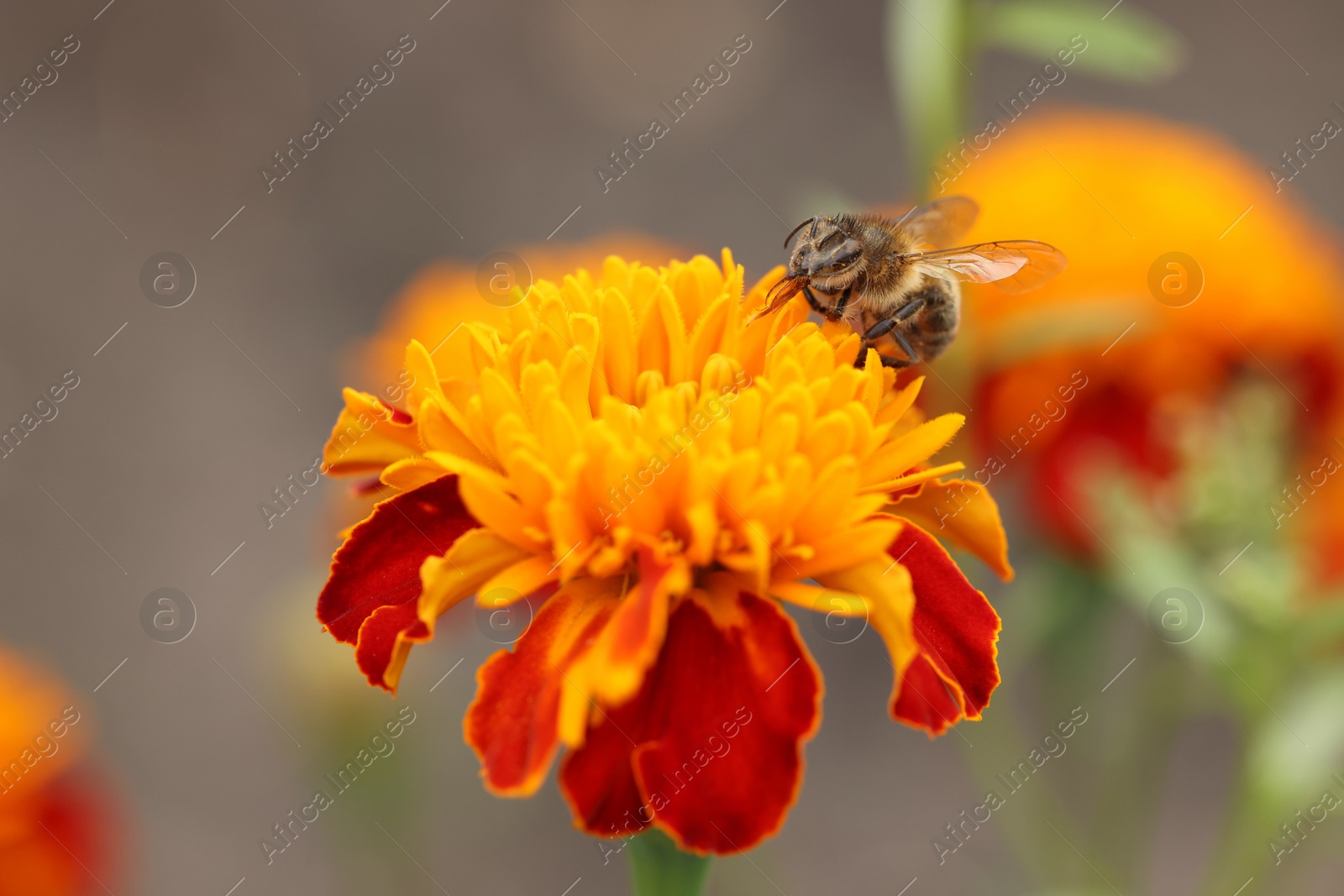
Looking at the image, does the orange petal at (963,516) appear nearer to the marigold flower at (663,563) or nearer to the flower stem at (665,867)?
the marigold flower at (663,563)

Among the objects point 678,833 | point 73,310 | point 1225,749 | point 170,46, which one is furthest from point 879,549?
point 170,46

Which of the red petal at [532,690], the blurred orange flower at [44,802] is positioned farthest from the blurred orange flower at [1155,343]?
the blurred orange flower at [44,802]

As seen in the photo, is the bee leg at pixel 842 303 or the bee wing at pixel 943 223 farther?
the bee wing at pixel 943 223

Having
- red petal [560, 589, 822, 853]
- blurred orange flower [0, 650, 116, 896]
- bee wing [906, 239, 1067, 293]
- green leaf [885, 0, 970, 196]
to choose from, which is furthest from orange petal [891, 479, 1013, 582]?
blurred orange flower [0, 650, 116, 896]

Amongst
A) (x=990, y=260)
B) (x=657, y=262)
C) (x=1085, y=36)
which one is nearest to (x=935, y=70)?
(x=1085, y=36)

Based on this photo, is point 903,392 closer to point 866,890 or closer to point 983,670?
point 983,670

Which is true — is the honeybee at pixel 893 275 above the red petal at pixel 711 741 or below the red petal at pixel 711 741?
above

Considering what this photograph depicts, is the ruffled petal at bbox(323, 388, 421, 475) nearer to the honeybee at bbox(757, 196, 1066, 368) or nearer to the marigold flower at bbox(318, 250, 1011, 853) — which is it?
the marigold flower at bbox(318, 250, 1011, 853)
